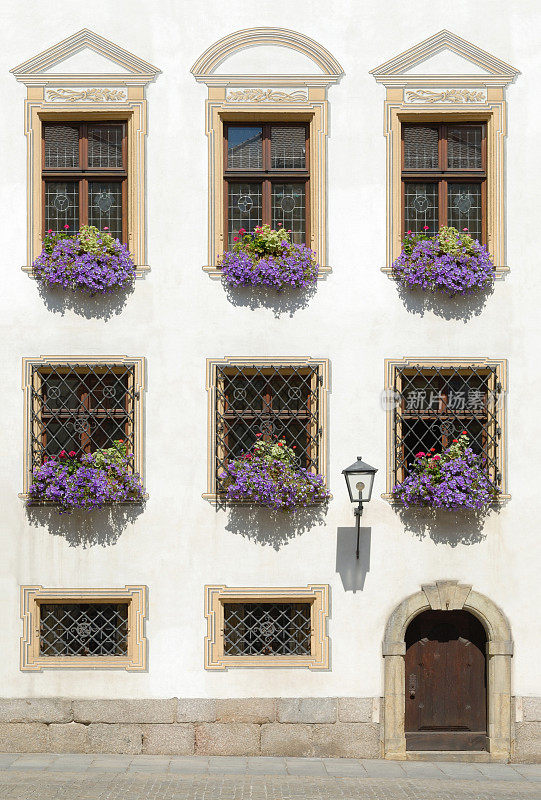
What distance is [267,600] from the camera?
11.4m

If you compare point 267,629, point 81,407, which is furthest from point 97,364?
point 267,629

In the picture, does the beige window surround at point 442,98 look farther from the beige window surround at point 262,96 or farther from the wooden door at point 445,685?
the wooden door at point 445,685

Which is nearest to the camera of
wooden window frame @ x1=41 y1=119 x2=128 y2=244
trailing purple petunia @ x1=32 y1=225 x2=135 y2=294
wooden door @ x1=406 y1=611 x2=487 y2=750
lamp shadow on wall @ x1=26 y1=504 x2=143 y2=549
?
trailing purple petunia @ x1=32 y1=225 x2=135 y2=294

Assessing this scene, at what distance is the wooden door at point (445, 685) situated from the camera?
11469mm

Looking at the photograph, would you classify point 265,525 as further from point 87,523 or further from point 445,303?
point 445,303

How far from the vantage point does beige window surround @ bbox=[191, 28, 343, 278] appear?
1155cm

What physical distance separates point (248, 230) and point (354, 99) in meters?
2.03

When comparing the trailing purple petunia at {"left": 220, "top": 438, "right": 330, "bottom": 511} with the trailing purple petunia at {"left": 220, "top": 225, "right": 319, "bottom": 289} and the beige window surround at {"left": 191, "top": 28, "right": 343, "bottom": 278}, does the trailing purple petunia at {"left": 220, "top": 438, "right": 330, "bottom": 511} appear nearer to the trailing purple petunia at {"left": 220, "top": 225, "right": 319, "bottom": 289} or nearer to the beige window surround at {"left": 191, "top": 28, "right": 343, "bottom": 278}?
the trailing purple petunia at {"left": 220, "top": 225, "right": 319, "bottom": 289}

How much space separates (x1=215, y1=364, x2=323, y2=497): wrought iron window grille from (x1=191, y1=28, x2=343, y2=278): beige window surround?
1258 mm

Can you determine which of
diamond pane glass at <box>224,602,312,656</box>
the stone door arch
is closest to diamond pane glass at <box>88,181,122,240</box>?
diamond pane glass at <box>224,602,312,656</box>

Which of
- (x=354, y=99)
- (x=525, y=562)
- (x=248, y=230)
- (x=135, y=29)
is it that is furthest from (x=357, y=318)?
(x=135, y=29)

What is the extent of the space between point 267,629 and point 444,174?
19.6 ft

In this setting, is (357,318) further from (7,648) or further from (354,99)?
(7,648)

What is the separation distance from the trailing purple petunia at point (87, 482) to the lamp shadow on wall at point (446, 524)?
10.6 ft
